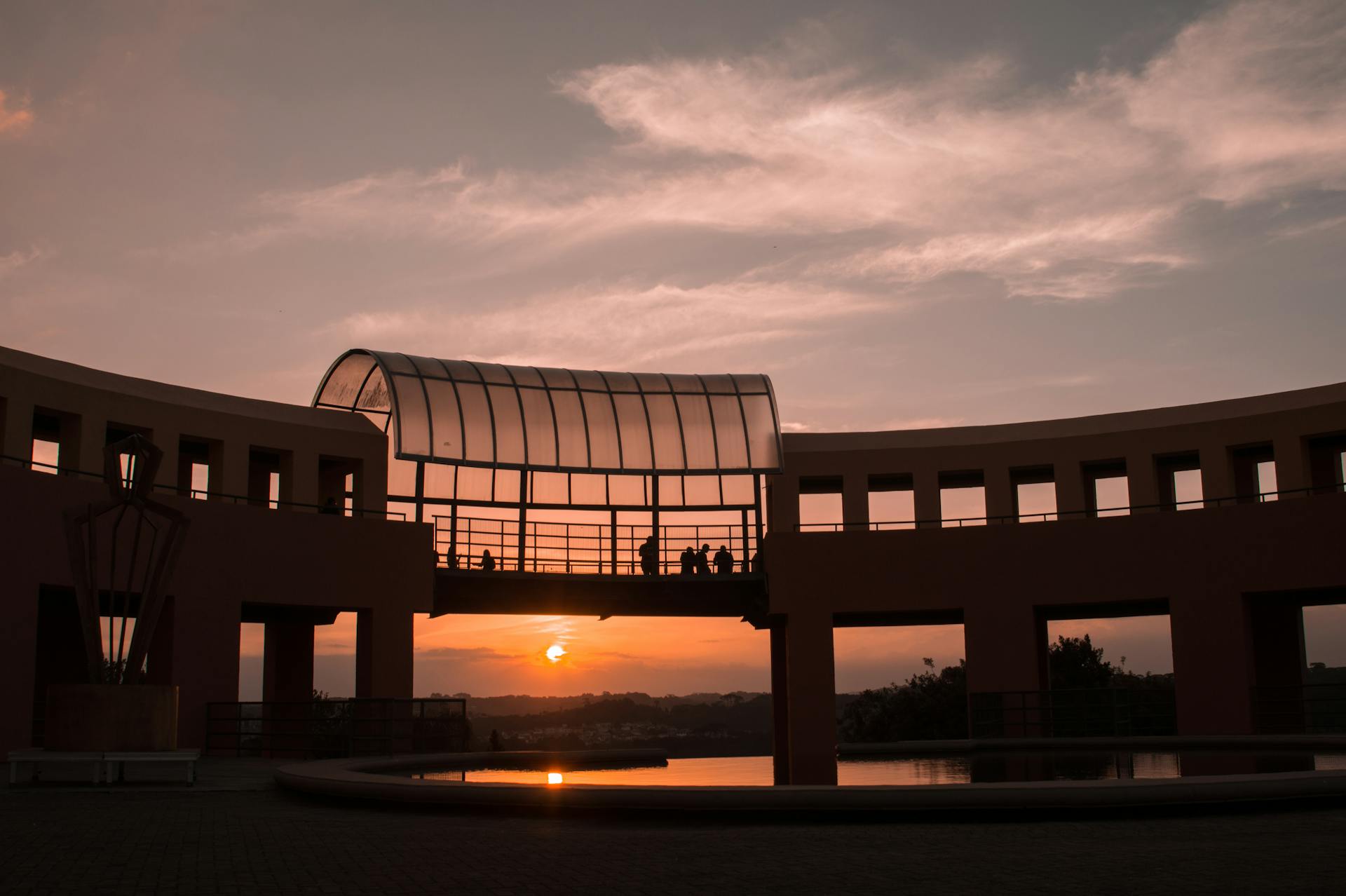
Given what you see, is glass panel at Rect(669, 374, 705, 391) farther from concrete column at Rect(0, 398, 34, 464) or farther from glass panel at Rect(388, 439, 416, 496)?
concrete column at Rect(0, 398, 34, 464)

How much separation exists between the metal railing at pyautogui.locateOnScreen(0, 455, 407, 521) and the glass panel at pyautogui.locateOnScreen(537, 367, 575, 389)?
5.28 metres

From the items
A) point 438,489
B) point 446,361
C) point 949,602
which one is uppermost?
point 446,361

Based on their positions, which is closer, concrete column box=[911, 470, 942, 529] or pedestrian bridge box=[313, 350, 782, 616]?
pedestrian bridge box=[313, 350, 782, 616]

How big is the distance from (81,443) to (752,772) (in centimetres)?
1548

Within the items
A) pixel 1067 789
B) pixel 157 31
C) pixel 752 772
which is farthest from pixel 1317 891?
pixel 157 31

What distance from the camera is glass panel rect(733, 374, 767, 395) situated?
35.6 m

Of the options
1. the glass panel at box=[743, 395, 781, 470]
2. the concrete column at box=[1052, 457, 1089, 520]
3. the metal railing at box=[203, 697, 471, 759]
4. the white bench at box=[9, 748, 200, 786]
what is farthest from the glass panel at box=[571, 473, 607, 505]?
the white bench at box=[9, 748, 200, 786]

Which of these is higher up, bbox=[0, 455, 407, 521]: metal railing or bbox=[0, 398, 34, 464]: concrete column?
bbox=[0, 398, 34, 464]: concrete column

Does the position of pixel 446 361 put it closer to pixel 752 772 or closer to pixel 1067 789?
pixel 752 772

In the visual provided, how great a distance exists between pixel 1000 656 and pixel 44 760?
22248 mm

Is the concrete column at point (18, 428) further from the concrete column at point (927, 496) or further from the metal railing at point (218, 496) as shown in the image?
the concrete column at point (927, 496)

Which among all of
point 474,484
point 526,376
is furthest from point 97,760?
Result: point 526,376

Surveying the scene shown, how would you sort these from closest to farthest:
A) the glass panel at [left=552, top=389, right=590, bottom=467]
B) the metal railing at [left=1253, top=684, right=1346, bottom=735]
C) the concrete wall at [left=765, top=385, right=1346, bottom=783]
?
the metal railing at [left=1253, top=684, right=1346, bottom=735]
the concrete wall at [left=765, top=385, right=1346, bottom=783]
the glass panel at [left=552, top=389, right=590, bottom=467]

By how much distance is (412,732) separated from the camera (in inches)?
947
